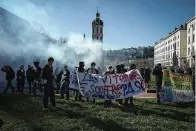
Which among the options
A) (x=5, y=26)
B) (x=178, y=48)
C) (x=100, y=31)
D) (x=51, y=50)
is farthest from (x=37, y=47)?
(x=178, y=48)

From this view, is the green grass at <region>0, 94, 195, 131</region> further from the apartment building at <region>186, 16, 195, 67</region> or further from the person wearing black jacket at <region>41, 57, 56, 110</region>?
the apartment building at <region>186, 16, 195, 67</region>

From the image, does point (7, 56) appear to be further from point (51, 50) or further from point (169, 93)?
point (169, 93)

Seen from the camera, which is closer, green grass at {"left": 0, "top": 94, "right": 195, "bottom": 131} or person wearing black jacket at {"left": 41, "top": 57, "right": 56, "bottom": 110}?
green grass at {"left": 0, "top": 94, "right": 195, "bottom": 131}

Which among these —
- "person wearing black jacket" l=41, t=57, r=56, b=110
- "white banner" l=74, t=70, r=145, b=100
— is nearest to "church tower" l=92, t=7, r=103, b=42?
"white banner" l=74, t=70, r=145, b=100

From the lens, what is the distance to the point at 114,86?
1170 centimetres

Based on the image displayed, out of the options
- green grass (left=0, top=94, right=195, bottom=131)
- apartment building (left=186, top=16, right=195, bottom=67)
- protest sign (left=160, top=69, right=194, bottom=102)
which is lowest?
green grass (left=0, top=94, right=195, bottom=131)

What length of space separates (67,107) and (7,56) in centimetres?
1715

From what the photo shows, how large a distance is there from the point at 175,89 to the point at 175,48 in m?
89.9

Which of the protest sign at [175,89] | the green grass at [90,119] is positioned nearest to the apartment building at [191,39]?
the protest sign at [175,89]

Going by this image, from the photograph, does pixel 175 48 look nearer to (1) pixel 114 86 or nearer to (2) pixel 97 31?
(2) pixel 97 31

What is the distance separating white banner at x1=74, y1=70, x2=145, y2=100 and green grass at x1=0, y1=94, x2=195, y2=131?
3.20 ft

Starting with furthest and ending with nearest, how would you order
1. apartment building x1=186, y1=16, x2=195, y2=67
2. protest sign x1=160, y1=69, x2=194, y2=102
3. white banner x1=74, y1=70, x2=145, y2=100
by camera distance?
apartment building x1=186, y1=16, x2=195, y2=67
protest sign x1=160, y1=69, x2=194, y2=102
white banner x1=74, y1=70, x2=145, y2=100

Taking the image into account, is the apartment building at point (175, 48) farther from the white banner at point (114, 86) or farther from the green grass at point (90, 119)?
the green grass at point (90, 119)

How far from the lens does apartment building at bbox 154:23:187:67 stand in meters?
90.0
